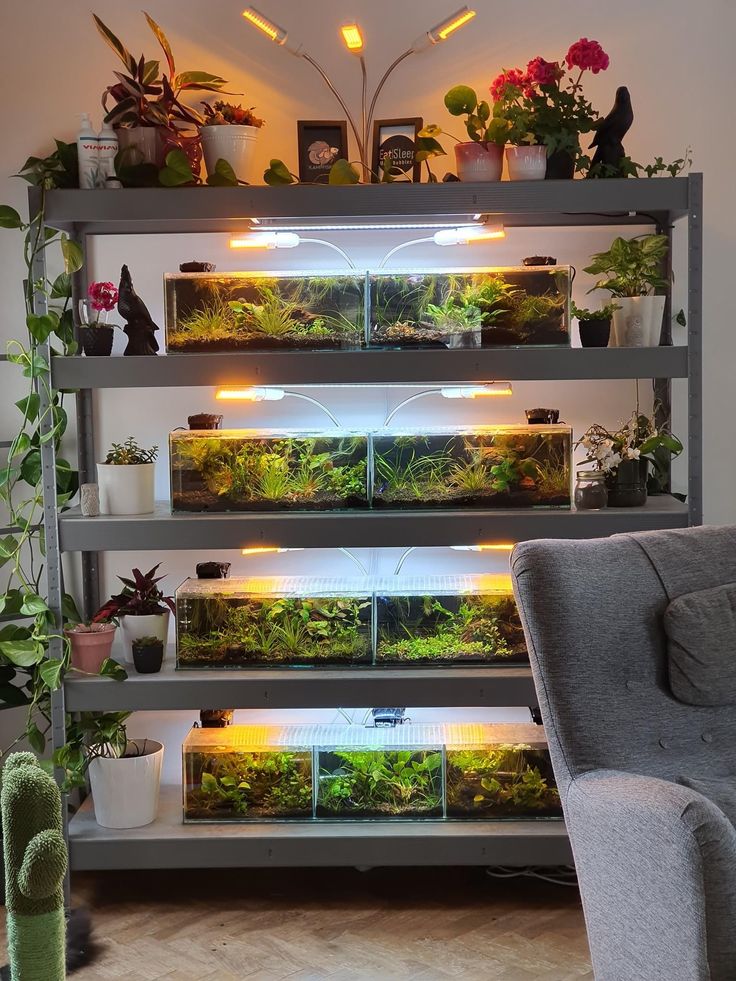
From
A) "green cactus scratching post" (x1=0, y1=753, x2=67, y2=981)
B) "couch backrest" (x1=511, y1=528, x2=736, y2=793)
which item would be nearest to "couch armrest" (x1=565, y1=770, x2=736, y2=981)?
"couch backrest" (x1=511, y1=528, x2=736, y2=793)

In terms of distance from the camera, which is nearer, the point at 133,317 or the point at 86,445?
the point at 133,317

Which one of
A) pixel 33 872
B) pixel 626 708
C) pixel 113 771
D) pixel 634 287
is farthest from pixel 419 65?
pixel 33 872

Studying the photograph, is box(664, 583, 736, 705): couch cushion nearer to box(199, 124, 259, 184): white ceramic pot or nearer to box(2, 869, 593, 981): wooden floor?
box(2, 869, 593, 981): wooden floor

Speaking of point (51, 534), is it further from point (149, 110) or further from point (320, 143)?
point (320, 143)

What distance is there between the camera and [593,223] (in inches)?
137

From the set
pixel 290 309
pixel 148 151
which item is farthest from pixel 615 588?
pixel 148 151

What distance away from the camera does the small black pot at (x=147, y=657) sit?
3145 mm

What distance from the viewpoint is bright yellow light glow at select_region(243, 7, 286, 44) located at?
318 cm

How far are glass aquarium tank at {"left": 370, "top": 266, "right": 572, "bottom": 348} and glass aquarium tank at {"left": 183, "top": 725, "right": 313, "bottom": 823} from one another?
3.89 feet

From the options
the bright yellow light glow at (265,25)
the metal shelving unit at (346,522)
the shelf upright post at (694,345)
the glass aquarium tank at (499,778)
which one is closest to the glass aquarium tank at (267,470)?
the metal shelving unit at (346,522)

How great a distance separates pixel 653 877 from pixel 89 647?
71.1 inches

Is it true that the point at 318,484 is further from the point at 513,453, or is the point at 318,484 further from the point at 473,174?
the point at 473,174

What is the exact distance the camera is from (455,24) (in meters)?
3.22

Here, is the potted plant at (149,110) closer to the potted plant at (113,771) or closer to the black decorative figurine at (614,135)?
the black decorative figurine at (614,135)
